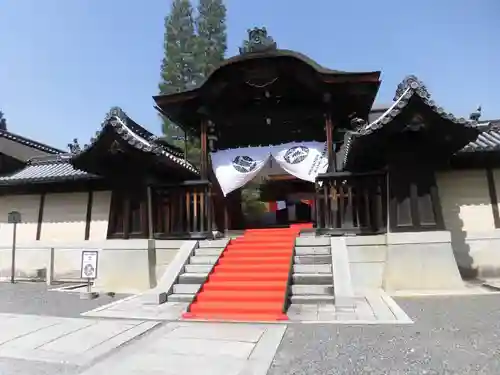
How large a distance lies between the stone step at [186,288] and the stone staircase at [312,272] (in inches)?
76.4

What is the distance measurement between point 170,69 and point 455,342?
27.3 meters

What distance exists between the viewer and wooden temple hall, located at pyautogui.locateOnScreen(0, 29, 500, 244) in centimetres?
841

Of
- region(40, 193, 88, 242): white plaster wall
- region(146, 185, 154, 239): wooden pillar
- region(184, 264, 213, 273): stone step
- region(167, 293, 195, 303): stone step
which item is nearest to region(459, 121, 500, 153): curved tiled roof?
region(184, 264, 213, 273): stone step

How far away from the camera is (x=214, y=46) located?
2864 centimetres

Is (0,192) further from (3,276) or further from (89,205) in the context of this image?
(89,205)

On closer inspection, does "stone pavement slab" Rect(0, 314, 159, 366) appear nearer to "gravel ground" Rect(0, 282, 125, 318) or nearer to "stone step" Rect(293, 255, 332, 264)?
"gravel ground" Rect(0, 282, 125, 318)

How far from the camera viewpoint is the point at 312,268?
7.64 metres

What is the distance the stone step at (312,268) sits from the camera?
754cm

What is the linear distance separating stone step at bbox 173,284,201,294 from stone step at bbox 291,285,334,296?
194 centimetres

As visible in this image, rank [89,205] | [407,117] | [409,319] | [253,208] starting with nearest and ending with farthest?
[409,319]
[407,117]
[89,205]
[253,208]

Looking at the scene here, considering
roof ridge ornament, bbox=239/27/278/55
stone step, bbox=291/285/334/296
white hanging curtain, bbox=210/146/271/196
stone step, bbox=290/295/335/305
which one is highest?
roof ridge ornament, bbox=239/27/278/55

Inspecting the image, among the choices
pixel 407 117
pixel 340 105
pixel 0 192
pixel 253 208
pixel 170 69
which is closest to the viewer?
pixel 407 117

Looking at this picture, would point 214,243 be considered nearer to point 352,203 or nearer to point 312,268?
point 312,268

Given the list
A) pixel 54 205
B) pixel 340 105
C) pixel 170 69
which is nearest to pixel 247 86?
pixel 340 105
